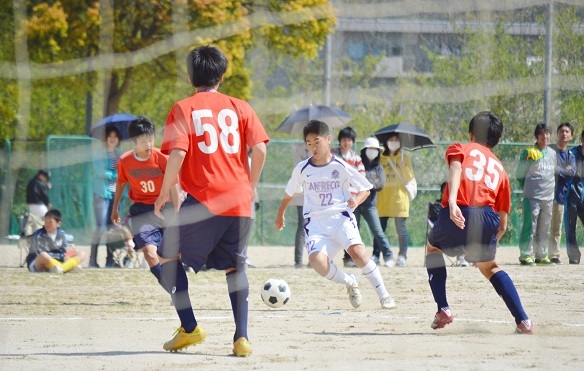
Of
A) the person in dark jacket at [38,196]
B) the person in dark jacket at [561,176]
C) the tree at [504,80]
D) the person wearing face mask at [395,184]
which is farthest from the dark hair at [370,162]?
the person in dark jacket at [38,196]

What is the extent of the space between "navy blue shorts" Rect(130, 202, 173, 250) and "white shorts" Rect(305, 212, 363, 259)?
4.25 feet

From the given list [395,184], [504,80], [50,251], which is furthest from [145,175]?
[504,80]

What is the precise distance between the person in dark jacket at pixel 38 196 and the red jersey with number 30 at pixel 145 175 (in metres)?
7.39

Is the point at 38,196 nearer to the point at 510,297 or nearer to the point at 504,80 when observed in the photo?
the point at 504,80

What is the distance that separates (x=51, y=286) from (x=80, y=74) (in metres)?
6.19

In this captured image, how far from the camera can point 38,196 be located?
52.6 ft

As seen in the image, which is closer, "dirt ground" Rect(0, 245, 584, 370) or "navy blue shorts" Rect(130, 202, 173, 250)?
"dirt ground" Rect(0, 245, 584, 370)

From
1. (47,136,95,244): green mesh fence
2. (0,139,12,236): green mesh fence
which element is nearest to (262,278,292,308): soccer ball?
(47,136,95,244): green mesh fence

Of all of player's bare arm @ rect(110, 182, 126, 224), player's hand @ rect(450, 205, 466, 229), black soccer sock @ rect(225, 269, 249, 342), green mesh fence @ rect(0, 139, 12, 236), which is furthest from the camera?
green mesh fence @ rect(0, 139, 12, 236)

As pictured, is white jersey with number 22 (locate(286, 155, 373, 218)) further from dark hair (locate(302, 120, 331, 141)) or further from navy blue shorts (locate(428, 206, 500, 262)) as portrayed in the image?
navy blue shorts (locate(428, 206, 500, 262))

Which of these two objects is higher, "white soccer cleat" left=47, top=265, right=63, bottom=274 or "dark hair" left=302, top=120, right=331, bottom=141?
"dark hair" left=302, top=120, right=331, bottom=141

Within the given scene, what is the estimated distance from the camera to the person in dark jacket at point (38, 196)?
1592cm

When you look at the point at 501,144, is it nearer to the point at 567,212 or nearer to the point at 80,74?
the point at 567,212

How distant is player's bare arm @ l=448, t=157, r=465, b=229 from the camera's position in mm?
6562
